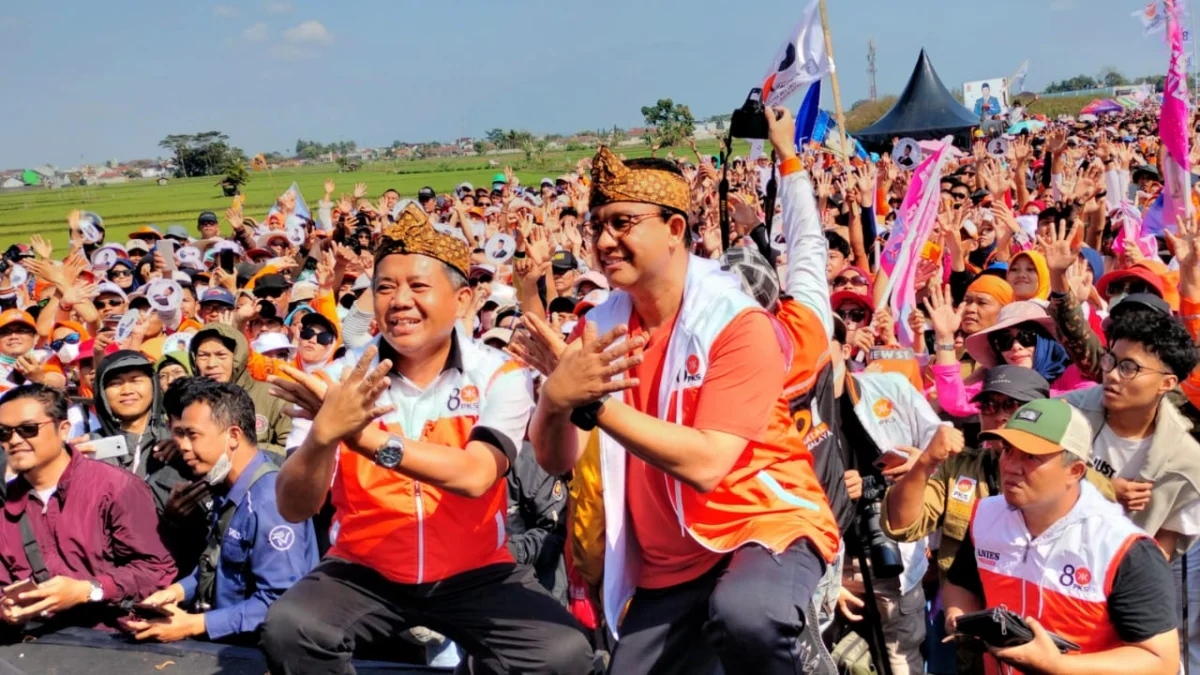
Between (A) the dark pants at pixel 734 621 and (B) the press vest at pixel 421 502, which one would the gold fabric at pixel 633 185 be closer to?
(B) the press vest at pixel 421 502

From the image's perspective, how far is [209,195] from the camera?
47219 millimetres

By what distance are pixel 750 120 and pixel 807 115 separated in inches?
167

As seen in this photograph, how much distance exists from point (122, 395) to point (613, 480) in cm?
381

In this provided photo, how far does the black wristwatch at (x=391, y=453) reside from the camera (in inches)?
114

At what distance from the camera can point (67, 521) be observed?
4855mm

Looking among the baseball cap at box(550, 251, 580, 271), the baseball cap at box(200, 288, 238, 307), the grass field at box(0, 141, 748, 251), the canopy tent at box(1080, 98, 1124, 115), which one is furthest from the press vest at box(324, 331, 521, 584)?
the canopy tent at box(1080, 98, 1124, 115)

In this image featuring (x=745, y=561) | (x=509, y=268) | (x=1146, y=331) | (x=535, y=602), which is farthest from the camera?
(x=509, y=268)

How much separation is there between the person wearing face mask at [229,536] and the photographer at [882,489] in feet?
7.57

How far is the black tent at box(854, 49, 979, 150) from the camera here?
1083 inches

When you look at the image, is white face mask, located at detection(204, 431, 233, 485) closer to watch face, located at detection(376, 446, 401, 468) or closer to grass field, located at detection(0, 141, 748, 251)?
watch face, located at detection(376, 446, 401, 468)

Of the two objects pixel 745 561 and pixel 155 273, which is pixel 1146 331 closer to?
pixel 745 561

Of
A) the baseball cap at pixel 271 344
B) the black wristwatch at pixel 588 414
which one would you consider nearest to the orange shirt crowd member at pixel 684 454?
the black wristwatch at pixel 588 414

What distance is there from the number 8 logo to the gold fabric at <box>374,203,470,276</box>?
2.17 m

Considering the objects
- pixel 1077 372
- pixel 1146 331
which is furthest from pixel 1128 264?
pixel 1146 331
